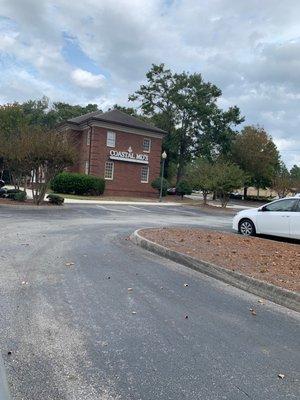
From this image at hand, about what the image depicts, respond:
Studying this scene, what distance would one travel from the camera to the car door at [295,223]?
13.3 meters

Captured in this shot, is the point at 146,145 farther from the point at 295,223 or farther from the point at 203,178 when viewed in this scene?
the point at 295,223

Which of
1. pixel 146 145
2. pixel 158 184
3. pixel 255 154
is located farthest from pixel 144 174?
pixel 255 154

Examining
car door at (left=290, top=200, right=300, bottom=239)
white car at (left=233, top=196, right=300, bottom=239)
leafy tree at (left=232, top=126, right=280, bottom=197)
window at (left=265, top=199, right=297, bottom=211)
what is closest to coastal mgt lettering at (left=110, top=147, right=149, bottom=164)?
leafy tree at (left=232, top=126, right=280, bottom=197)

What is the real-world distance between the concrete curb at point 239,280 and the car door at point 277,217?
482cm

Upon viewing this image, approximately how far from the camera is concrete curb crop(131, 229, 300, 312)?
673 cm

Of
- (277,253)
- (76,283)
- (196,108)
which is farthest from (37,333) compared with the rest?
(196,108)

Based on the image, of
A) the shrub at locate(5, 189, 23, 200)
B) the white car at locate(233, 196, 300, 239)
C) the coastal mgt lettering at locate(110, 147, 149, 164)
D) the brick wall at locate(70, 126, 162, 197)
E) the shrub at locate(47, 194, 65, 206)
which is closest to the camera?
the white car at locate(233, 196, 300, 239)

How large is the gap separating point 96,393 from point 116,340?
3.91 feet

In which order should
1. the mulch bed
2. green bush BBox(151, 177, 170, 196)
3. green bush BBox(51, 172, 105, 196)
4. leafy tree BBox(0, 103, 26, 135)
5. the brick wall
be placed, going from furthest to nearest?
leafy tree BBox(0, 103, 26, 135) → green bush BBox(151, 177, 170, 196) → the brick wall → green bush BBox(51, 172, 105, 196) → the mulch bed

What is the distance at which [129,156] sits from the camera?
1775 inches

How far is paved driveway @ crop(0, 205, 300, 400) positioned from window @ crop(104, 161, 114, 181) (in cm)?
3515

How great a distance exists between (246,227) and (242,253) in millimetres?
4920

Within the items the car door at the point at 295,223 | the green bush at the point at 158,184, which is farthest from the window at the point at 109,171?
the car door at the point at 295,223

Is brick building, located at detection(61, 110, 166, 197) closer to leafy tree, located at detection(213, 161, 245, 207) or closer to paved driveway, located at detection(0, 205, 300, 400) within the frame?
leafy tree, located at detection(213, 161, 245, 207)
